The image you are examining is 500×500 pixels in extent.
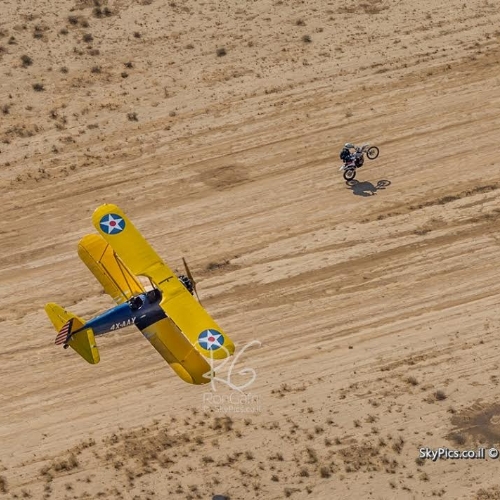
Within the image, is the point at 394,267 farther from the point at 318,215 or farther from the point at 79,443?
the point at 79,443

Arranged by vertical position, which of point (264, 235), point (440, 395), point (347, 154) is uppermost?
point (347, 154)

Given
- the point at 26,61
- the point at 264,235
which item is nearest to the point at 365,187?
the point at 264,235

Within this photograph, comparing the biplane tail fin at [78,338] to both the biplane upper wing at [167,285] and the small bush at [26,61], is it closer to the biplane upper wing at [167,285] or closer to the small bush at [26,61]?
the biplane upper wing at [167,285]

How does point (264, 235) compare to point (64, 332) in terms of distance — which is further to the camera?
point (264, 235)

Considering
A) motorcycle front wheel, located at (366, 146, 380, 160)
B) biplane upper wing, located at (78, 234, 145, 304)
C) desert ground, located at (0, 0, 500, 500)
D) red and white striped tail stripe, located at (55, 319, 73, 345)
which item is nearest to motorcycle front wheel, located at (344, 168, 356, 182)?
desert ground, located at (0, 0, 500, 500)

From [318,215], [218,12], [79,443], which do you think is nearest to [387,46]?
[218,12]

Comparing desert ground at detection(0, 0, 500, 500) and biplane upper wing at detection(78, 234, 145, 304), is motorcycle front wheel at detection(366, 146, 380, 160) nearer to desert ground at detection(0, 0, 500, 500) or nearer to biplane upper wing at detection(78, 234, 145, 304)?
desert ground at detection(0, 0, 500, 500)

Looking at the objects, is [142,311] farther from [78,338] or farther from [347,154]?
[347,154]
